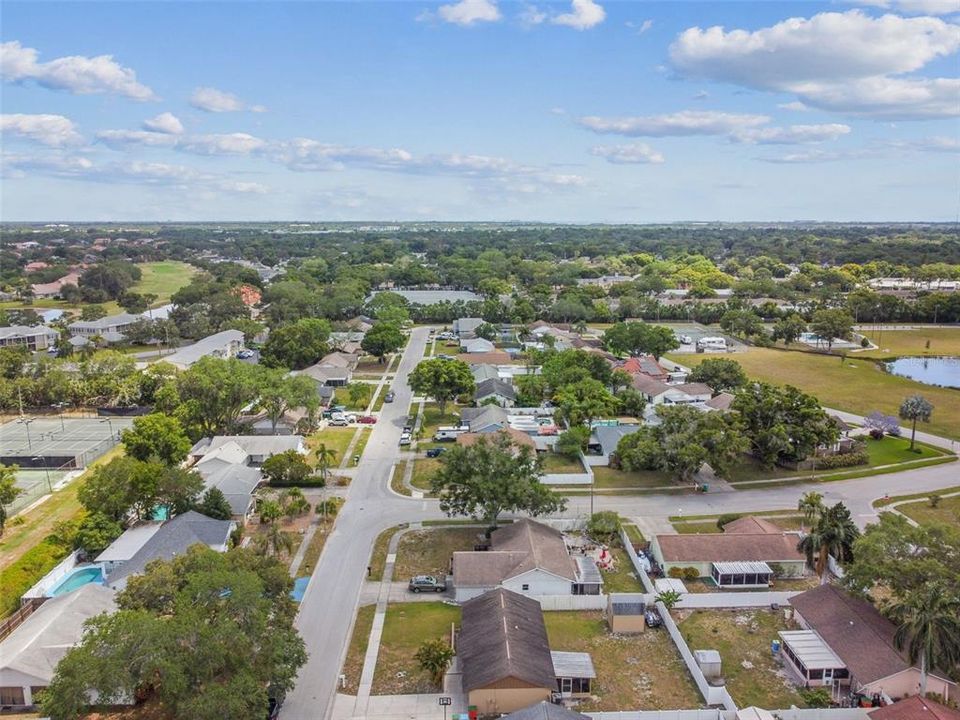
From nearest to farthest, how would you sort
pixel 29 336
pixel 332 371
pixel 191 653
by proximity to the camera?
pixel 191 653 < pixel 332 371 < pixel 29 336

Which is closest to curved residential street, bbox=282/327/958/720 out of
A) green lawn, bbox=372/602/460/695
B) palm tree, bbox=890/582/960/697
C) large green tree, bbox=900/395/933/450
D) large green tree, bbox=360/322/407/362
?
green lawn, bbox=372/602/460/695

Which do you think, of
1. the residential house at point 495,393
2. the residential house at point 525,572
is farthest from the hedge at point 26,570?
the residential house at point 495,393

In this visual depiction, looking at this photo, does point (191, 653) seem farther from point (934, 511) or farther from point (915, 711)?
point (934, 511)

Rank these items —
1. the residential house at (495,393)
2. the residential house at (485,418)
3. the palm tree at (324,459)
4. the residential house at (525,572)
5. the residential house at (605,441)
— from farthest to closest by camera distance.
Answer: the residential house at (495,393) → the residential house at (485,418) → the residential house at (605,441) → the palm tree at (324,459) → the residential house at (525,572)

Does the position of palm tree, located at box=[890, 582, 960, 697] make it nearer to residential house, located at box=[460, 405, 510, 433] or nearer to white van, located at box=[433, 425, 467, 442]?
residential house, located at box=[460, 405, 510, 433]

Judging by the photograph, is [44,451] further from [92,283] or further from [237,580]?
[92,283]

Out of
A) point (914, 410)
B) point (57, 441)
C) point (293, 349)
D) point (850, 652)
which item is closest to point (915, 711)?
point (850, 652)

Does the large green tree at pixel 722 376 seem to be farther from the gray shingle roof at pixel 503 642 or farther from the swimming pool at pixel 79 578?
the swimming pool at pixel 79 578
